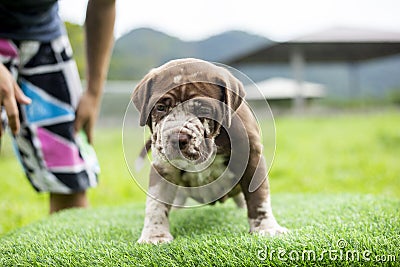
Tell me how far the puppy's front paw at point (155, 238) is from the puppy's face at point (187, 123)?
367mm

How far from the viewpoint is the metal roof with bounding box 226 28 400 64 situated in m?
13.6

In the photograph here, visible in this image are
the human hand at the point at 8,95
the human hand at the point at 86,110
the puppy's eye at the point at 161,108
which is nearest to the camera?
the puppy's eye at the point at 161,108

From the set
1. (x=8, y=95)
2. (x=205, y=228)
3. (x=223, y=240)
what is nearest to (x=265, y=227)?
(x=223, y=240)

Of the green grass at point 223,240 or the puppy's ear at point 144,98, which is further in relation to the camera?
the puppy's ear at point 144,98

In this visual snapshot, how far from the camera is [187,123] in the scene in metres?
1.47

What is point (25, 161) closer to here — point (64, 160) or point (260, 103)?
point (64, 160)

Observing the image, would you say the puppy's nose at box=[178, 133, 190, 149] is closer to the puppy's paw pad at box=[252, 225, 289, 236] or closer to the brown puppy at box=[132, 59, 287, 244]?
the brown puppy at box=[132, 59, 287, 244]

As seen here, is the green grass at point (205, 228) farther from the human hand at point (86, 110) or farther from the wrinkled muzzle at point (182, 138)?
the human hand at point (86, 110)

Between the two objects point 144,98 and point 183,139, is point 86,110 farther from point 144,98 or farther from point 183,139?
point 183,139

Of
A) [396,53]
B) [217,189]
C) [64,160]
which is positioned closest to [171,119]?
[217,189]

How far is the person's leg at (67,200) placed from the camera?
289 cm

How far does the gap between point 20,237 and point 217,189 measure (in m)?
0.87

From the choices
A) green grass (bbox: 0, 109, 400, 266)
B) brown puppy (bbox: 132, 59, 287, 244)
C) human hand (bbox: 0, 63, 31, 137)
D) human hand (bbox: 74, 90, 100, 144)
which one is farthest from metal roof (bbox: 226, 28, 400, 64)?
brown puppy (bbox: 132, 59, 287, 244)

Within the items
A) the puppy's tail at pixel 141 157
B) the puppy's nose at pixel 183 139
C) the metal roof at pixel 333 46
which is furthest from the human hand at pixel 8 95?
the metal roof at pixel 333 46
